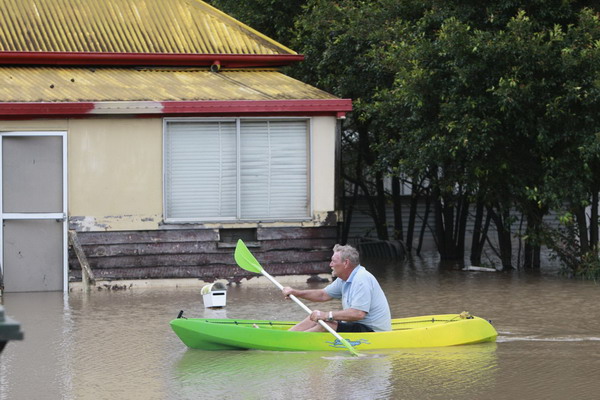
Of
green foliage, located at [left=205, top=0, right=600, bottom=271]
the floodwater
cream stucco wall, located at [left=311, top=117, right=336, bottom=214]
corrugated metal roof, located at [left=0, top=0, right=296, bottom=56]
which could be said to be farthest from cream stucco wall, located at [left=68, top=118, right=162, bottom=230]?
green foliage, located at [left=205, top=0, right=600, bottom=271]

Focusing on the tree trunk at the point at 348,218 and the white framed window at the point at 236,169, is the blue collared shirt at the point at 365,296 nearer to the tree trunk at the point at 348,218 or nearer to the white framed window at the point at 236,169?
the white framed window at the point at 236,169

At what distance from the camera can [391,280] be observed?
1975 cm

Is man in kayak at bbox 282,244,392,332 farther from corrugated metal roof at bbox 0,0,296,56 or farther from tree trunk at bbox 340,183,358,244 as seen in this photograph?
tree trunk at bbox 340,183,358,244

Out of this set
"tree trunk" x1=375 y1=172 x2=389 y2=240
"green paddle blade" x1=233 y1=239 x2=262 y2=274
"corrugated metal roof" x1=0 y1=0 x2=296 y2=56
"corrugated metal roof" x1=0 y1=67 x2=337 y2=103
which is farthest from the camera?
"tree trunk" x1=375 y1=172 x2=389 y2=240

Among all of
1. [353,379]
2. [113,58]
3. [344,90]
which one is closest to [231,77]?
[113,58]

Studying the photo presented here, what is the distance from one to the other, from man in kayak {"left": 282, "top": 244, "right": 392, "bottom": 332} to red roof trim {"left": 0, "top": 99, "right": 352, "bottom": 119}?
6.68 m

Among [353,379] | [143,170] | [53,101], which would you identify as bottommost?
[353,379]

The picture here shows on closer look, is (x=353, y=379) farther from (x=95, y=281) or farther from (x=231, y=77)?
(x=231, y=77)

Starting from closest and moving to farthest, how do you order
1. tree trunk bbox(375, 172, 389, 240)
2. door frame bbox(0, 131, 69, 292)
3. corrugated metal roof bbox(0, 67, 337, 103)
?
Answer: door frame bbox(0, 131, 69, 292) < corrugated metal roof bbox(0, 67, 337, 103) < tree trunk bbox(375, 172, 389, 240)

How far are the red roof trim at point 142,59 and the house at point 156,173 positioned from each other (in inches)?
2.0

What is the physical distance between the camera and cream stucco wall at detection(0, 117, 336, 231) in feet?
56.2

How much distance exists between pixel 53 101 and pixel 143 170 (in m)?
1.80

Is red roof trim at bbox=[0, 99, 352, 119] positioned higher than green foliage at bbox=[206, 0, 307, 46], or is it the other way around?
green foliage at bbox=[206, 0, 307, 46]

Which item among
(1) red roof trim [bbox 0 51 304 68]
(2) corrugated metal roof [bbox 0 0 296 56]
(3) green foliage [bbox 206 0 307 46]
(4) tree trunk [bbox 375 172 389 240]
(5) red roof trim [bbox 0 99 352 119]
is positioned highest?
(3) green foliage [bbox 206 0 307 46]
